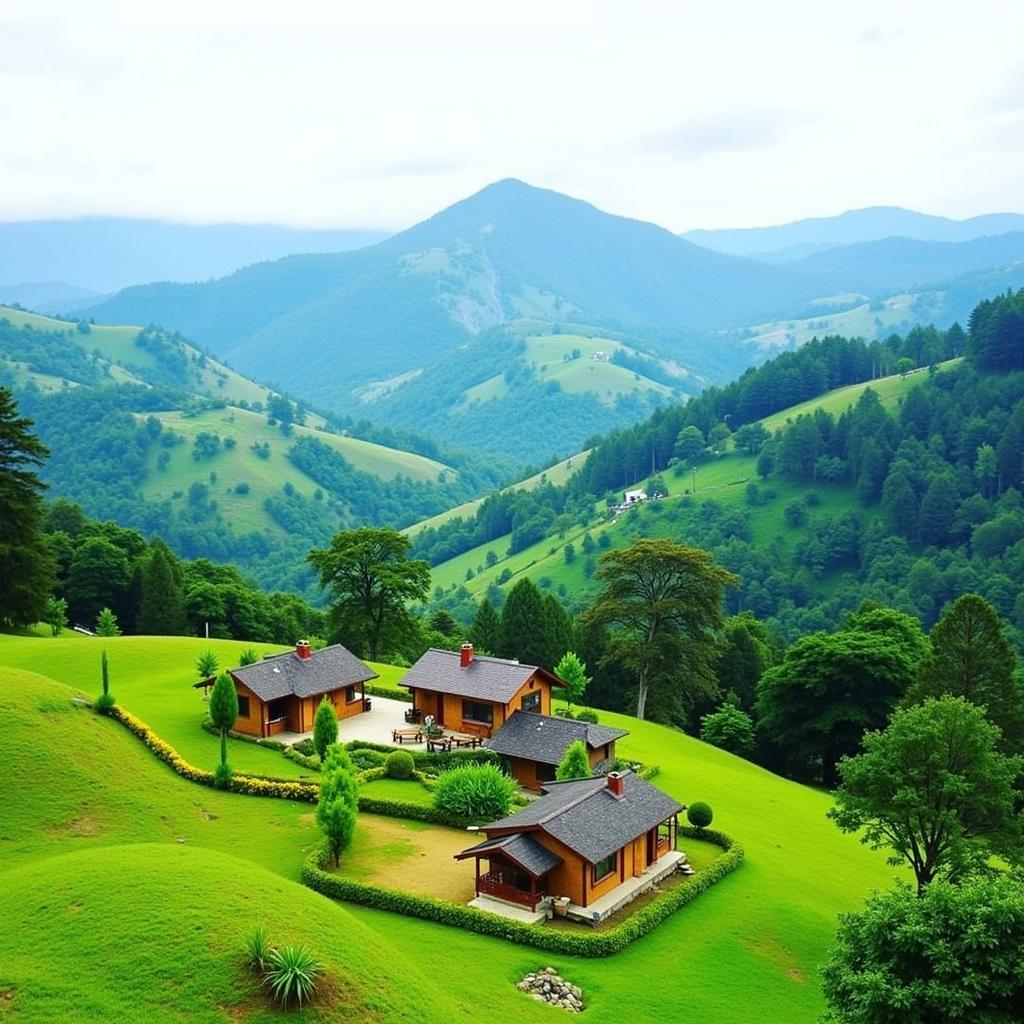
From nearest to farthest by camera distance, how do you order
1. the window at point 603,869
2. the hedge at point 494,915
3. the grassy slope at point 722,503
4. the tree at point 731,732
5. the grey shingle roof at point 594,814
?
the hedge at point 494,915 → the grey shingle roof at point 594,814 → the window at point 603,869 → the tree at point 731,732 → the grassy slope at point 722,503

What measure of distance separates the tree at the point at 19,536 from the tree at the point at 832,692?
47491 millimetres

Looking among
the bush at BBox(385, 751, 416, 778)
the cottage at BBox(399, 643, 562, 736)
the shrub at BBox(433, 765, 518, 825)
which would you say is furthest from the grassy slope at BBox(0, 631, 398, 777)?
the cottage at BBox(399, 643, 562, 736)

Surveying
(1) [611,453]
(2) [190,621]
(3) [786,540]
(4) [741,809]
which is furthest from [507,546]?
(4) [741,809]

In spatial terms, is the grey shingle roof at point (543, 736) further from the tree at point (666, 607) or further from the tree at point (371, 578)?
the tree at point (371, 578)

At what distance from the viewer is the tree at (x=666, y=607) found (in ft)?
213

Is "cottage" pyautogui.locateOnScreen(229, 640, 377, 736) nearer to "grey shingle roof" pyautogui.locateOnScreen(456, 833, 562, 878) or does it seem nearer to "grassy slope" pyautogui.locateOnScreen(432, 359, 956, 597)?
"grey shingle roof" pyautogui.locateOnScreen(456, 833, 562, 878)

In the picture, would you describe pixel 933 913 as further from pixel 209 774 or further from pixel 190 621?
pixel 190 621

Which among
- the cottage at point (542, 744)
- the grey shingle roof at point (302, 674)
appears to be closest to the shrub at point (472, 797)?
the cottage at point (542, 744)

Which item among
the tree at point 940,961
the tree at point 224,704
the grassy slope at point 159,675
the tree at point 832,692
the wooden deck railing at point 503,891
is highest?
the tree at point 940,961

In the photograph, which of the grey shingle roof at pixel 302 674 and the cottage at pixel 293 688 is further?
the grey shingle roof at pixel 302 674

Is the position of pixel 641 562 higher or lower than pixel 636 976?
higher

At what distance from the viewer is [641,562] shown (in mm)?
65312

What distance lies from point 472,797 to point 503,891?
7.01m

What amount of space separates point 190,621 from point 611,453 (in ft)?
404
